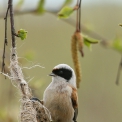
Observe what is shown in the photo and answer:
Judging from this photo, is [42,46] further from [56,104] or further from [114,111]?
[56,104]

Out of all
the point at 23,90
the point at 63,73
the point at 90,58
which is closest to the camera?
the point at 23,90

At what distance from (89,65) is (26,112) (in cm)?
762

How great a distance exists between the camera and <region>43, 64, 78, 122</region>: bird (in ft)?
13.2

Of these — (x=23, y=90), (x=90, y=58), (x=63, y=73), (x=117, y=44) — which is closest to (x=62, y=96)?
(x=63, y=73)

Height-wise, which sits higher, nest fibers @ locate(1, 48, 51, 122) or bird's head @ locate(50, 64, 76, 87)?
nest fibers @ locate(1, 48, 51, 122)

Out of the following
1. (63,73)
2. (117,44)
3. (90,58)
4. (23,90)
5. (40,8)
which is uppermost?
(40,8)

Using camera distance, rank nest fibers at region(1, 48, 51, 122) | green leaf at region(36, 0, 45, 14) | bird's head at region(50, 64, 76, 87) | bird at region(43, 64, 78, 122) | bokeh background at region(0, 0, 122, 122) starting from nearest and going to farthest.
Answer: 1. nest fibers at region(1, 48, 51, 122)
2. green leaf at region(36, 0, 45, 14)
3. bird at region(43, 64, 78, 122)
4. bird's head at region(50, 64, 76, 87)
5. bokeh background at region(0, 0, 122, 122)

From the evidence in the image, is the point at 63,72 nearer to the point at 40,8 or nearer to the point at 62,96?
→ the point at 62,96

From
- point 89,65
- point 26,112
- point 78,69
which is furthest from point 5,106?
point 89,65

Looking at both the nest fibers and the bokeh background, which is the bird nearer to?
the nest fibers

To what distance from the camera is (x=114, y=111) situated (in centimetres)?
996

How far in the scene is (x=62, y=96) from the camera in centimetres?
410

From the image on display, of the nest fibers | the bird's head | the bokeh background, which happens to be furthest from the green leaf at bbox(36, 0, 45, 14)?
the bokeh background

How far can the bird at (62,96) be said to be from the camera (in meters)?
4.03
